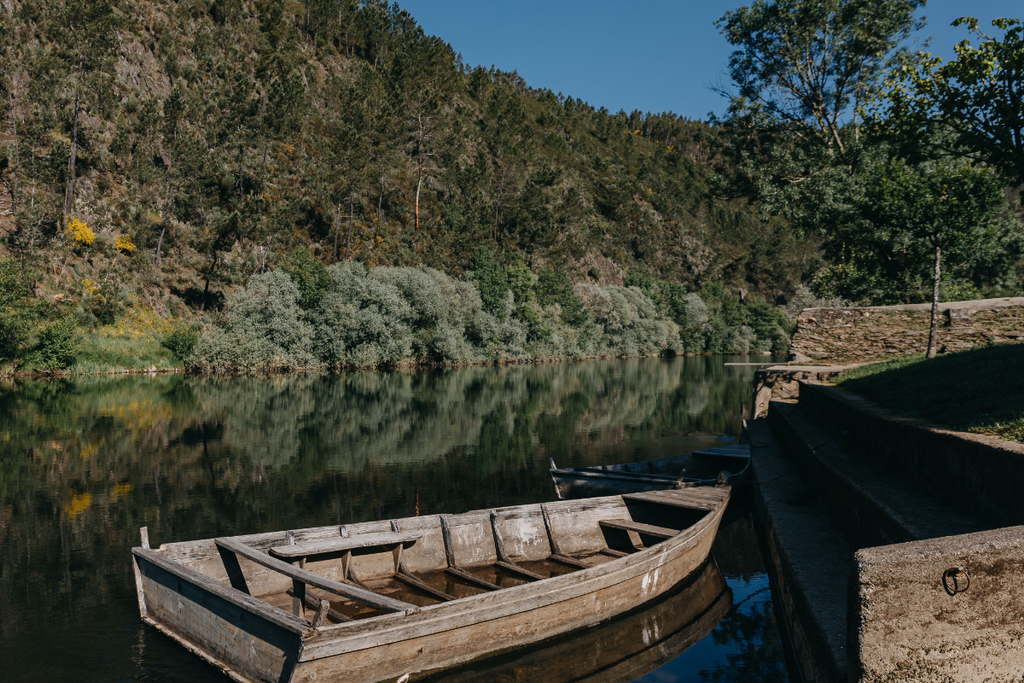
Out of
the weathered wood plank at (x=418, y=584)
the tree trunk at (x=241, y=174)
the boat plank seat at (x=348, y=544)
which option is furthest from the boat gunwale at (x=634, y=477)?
the tree trunk at (x=241, y=174)

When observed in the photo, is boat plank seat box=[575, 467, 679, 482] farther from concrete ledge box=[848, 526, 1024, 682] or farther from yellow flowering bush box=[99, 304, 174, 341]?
yellow flowering bush box=[99, 304, 174, 341]

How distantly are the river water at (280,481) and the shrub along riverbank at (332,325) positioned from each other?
16.3ft

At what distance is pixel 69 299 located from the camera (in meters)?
41.1

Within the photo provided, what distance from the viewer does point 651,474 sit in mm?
13031

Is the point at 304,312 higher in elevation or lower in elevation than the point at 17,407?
higher

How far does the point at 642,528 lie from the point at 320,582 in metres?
4.94

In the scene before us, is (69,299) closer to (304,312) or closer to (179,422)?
(304,312)

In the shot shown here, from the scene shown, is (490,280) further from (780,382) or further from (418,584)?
(418,584)

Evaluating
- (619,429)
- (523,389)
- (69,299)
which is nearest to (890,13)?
(619,429)

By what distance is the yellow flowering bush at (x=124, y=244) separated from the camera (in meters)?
47.4

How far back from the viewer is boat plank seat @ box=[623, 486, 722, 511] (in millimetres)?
10118

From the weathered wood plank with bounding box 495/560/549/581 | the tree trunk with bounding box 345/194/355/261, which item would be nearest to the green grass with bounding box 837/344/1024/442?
the weathered wood plank with bounding box 495/560/549/581

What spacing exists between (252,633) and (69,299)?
43.6 m

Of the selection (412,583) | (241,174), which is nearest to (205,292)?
(241,174)
